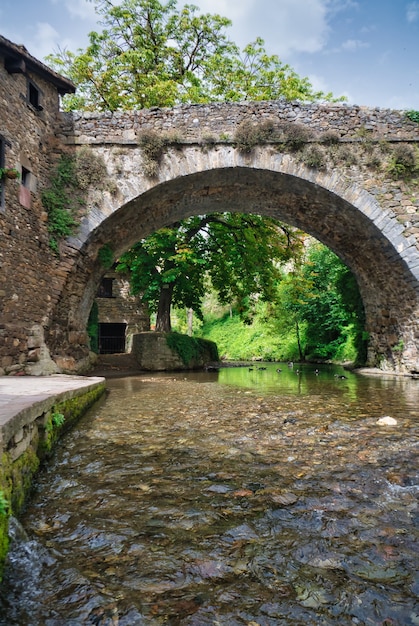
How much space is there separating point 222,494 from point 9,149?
26.4 ft

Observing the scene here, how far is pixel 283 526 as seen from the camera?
2.12 meters

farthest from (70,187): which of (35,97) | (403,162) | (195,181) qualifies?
(403,162)

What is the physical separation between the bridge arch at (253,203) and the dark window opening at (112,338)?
1170 centimetres

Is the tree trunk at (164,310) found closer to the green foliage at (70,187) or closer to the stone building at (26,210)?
the green foliage at (70,187)

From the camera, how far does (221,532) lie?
2070 millimetres

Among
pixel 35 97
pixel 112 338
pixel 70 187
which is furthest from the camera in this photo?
pixel 112 338

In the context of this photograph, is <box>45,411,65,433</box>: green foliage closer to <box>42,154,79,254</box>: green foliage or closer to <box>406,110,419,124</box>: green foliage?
<box>42,154,79,254</box>: green foliage

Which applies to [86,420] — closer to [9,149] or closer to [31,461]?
[31,461]

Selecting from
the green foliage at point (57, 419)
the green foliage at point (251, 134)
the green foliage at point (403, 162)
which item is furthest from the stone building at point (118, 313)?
the green foliage at point (57, 419)

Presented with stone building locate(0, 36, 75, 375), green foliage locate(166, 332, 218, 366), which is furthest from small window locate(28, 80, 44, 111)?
green foliage locate(166, 332, 218, 366)

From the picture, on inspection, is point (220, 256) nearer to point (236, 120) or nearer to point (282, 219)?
point (282, 219)

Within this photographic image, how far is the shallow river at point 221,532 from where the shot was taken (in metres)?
1.50

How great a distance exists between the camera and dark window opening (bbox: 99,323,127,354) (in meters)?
22.2

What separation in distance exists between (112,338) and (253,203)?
13.7m
